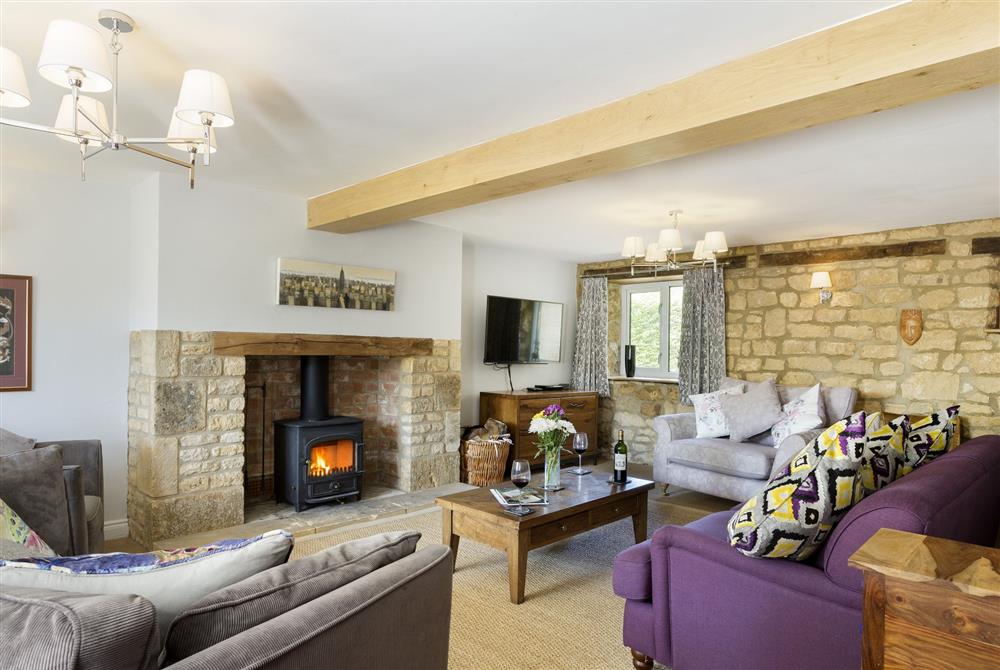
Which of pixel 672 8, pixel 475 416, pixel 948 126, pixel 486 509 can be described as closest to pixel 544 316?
pixel 475 416

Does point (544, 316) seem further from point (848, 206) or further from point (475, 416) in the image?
point (848, 206)

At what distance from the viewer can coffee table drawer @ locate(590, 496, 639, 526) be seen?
3.35 m

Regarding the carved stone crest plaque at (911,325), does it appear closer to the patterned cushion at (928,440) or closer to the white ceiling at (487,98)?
the white ceiling at (487,98)

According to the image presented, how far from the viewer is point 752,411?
4941 millimetres

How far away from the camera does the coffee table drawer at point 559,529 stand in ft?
9.95

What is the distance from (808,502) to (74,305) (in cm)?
422

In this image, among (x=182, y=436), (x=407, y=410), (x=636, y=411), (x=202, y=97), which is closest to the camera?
(x=202, y=97)

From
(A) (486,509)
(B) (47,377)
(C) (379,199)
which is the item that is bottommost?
(A) (486,509)

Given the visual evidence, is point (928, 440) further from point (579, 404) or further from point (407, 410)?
point (579, 404)

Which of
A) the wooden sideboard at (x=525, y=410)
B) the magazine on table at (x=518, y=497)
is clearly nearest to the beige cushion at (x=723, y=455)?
the wooden sideboard at (x=525, y=410)

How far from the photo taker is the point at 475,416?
633cm

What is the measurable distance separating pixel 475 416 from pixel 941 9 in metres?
5.14

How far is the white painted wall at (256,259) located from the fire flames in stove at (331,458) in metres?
0.86

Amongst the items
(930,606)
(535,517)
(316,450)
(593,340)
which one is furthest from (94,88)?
(593,340)
